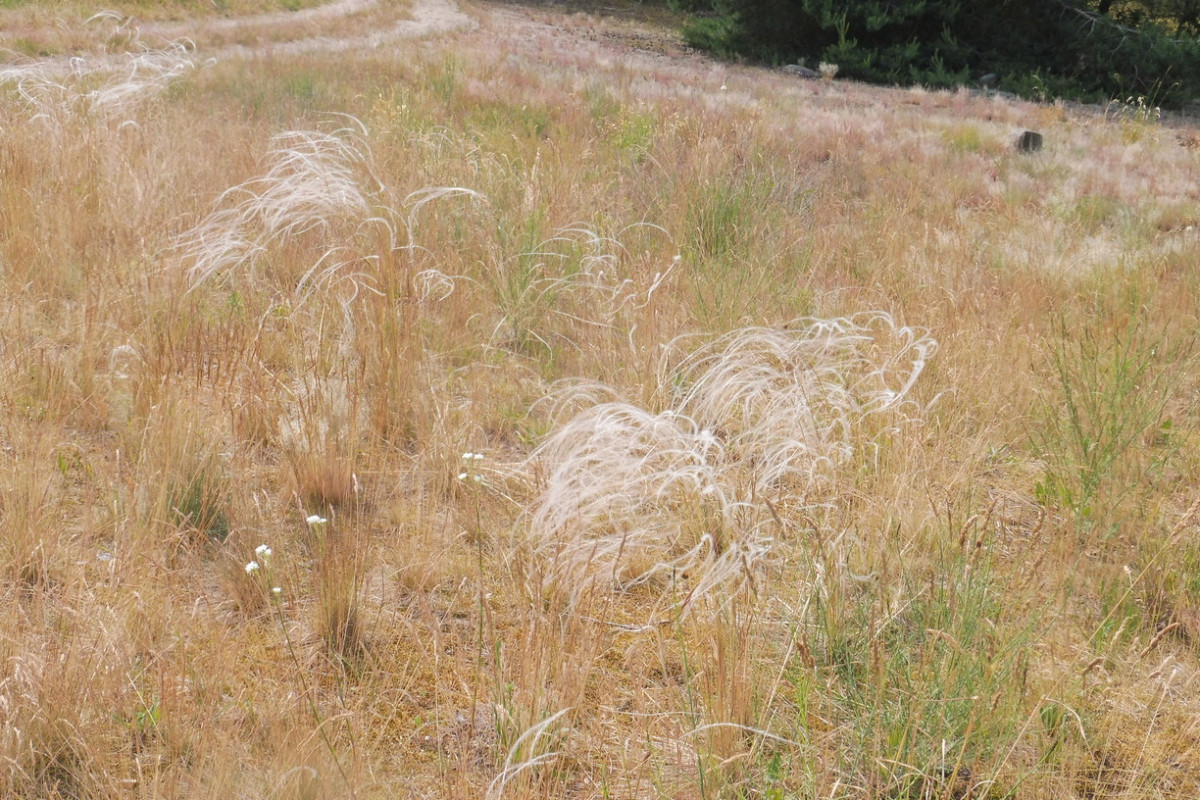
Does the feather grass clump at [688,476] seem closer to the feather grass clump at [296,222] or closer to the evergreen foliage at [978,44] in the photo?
the feather grass clump at [296,222]

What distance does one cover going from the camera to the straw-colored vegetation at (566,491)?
7.21 feet

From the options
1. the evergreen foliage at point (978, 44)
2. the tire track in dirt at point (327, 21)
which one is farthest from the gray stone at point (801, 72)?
the tire track in dirt at point (327, 21)

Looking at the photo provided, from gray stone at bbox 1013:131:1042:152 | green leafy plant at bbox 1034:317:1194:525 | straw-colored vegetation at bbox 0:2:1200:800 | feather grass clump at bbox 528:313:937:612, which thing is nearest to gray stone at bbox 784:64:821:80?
gray stone at bbox 1013:131:1042:152

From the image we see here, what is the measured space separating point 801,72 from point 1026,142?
12491 mm

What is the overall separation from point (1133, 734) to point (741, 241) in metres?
3.56

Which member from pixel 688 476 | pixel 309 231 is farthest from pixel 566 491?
pixel 309 231

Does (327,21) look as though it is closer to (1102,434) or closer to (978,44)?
(978,44)

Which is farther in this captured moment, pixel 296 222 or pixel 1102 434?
pixel 296 222

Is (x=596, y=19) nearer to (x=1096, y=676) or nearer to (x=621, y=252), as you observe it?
(x=621, y=252)

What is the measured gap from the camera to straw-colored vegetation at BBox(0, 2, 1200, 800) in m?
2.20

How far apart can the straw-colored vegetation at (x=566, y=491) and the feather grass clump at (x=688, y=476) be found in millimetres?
28

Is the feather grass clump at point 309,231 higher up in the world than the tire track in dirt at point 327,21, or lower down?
lower down

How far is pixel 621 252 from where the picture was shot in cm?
539

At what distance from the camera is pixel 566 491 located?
2885 mm
